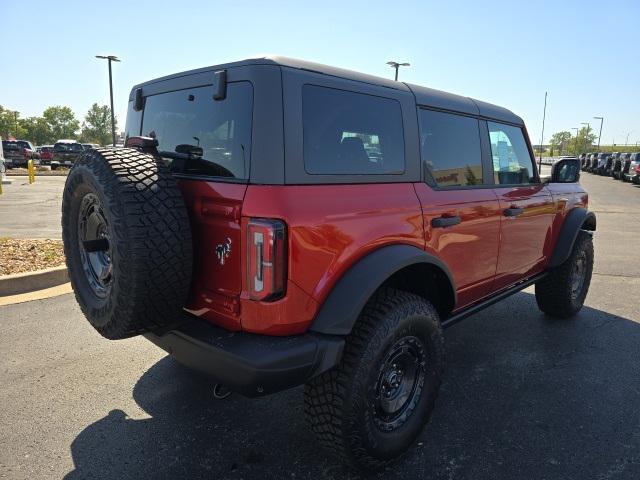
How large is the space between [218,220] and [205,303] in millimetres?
425

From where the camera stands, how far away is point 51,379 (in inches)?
129

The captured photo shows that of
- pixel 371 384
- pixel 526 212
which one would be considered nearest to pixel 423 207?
pixel 371 384

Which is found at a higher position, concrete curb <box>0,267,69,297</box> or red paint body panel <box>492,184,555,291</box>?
red paint body panel <box>492,184,555,291</box>

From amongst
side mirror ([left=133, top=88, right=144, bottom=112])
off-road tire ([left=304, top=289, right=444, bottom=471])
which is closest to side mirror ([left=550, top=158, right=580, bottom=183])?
off-road tire ([left=304, top=289, right=444, bottom=471])

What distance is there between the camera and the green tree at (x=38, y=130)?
8200cm

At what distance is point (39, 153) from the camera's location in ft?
104

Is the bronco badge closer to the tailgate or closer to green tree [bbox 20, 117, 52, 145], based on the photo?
the tailgate

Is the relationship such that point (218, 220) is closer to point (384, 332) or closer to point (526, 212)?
point (384, 332)

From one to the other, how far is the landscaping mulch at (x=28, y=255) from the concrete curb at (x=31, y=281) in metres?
0.20

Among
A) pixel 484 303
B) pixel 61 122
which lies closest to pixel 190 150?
pixel 484 303

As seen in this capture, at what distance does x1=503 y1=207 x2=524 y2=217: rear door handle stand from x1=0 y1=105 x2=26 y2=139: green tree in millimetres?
89275

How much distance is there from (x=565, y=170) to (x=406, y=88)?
7.71ft

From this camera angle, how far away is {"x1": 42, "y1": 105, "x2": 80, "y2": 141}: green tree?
84.4 m

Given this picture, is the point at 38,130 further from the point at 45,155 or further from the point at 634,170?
the point at 634,170
